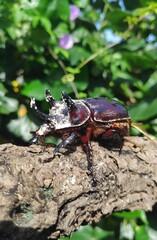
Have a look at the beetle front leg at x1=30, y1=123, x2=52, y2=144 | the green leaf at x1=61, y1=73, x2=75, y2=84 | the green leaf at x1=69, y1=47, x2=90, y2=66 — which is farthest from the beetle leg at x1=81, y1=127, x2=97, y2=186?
the green leaf at x1=69, y1=47, x2=90, y2=66

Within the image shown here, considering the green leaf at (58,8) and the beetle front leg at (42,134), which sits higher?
the green leaf at (58,8)

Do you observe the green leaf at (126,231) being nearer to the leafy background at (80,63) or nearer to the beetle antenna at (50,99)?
the leafy background at (80,63)

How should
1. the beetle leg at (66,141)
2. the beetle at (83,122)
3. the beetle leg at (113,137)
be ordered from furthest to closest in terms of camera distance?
1. the beetle leg at (113,137)
2. the beetle at (83,122)
3. the beetle leg at (66,141)

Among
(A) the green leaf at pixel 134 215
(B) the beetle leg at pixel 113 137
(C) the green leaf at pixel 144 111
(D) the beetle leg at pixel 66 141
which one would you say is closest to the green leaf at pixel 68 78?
(C) the green leaf at pixel 144 111

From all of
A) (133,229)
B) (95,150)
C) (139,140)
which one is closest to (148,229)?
(133,229)

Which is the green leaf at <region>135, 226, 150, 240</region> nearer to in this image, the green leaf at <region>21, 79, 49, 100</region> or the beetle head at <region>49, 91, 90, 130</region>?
the green leaf at <region>21, 79, 49, 100</region>

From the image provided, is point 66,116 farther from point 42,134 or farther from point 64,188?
point 64,188

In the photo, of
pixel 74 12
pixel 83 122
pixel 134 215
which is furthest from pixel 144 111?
pixel 83 122
